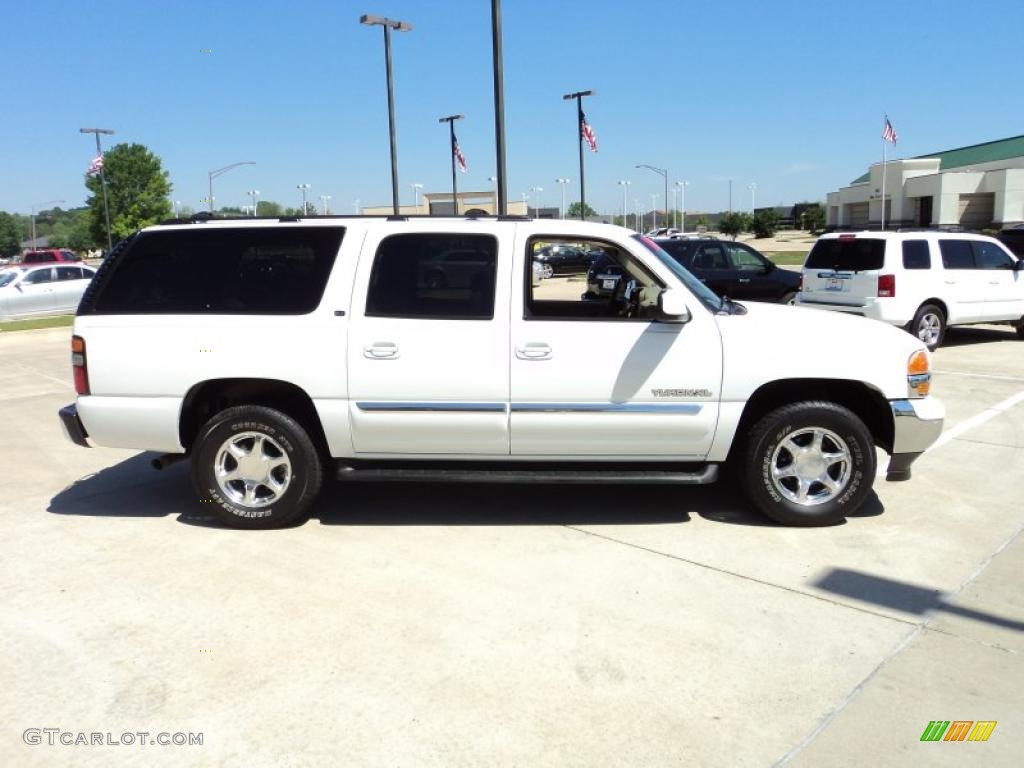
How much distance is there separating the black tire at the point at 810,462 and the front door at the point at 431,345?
61.2 inches

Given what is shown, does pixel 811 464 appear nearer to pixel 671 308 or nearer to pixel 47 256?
pixel 671 308

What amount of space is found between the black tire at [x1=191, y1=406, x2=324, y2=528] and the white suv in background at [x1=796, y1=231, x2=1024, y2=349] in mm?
9153

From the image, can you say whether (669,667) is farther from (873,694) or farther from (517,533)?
(517,533)

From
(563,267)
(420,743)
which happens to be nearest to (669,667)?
(420,743)

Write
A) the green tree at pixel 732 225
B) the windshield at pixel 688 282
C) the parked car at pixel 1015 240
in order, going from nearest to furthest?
1. the windshield at pixel 688 282
2. the parked car at pixel 1015 240
3. the green tree at pixel 732 225

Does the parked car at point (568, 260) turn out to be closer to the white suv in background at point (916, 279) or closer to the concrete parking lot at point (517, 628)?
the white suv in background at point (916, 279)

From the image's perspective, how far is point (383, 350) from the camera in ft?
16.3

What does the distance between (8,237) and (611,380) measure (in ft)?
508

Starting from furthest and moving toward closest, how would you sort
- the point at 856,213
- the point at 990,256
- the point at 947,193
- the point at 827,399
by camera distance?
1. the point at 856,213
2. the point at 947,193
3. the point at 990,256
4. the point at 827,399

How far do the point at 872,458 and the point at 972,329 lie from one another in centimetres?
1203

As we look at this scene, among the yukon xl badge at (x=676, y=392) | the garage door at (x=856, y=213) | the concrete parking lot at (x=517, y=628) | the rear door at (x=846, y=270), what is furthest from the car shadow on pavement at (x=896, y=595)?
the garage door at (x=856, y=213)

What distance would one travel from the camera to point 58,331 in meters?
17.6

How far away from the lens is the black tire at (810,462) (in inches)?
197

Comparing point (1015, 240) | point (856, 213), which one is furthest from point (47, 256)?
point (856, 213)
